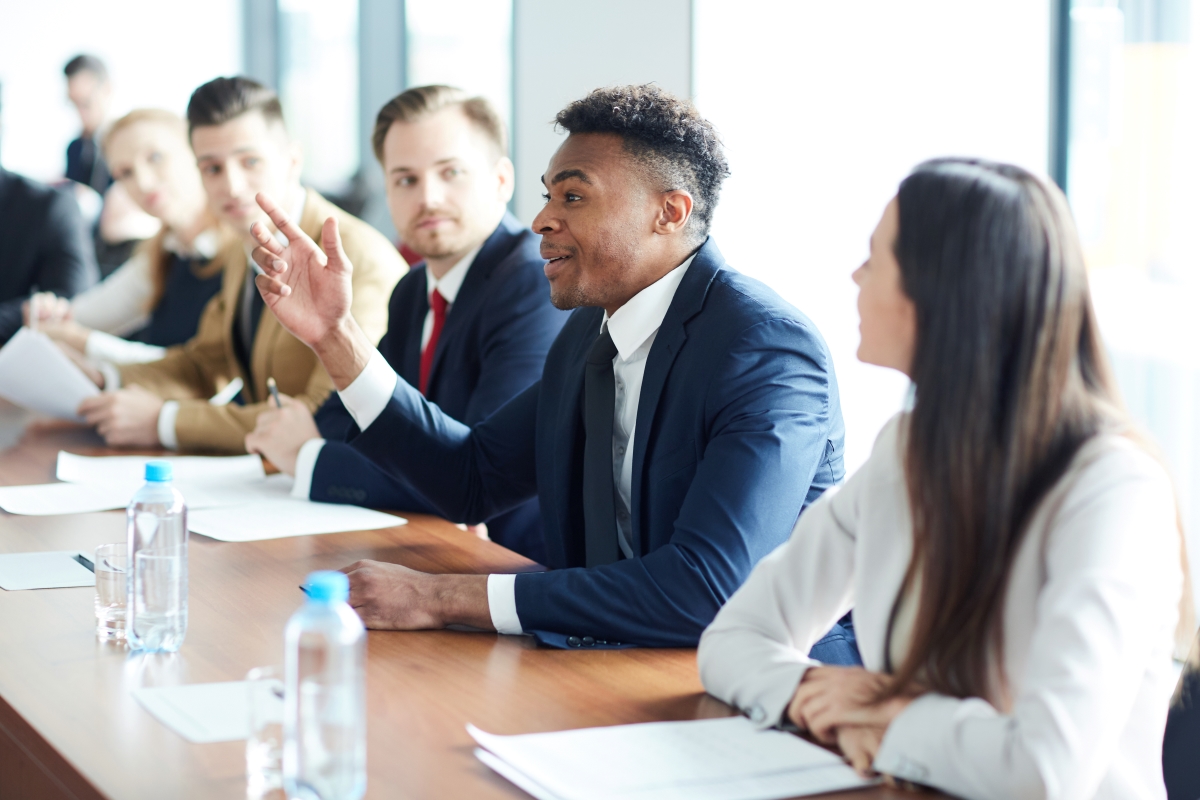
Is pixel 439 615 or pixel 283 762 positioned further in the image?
pixel 439 615

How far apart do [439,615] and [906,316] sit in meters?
0.67

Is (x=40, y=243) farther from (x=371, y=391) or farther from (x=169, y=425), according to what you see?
(x=371, y=391)

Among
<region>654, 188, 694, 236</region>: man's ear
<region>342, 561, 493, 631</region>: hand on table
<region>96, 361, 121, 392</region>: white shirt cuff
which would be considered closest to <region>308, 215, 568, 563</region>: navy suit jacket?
<region>654, 188, 694, 236</region>: man's ear

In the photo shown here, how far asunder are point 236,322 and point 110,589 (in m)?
1.90

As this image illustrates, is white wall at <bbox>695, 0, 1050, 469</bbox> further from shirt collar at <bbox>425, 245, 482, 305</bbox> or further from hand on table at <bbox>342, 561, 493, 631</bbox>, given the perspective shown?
hand on table at <bbox>342, 561, 493, 631</bbox>

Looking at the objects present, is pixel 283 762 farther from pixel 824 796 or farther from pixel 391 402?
pixel 391 402

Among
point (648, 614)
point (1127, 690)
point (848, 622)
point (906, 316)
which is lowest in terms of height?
point (848, 622)

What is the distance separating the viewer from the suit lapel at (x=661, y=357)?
1.69 m

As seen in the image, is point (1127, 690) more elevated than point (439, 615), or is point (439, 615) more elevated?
point (1127, 690)

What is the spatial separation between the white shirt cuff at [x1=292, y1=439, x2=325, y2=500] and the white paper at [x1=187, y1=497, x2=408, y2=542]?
0.02m

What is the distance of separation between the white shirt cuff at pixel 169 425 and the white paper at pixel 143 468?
0.13m

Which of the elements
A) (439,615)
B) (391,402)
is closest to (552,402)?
(391,402)

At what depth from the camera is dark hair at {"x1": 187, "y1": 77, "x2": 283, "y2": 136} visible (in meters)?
3.12

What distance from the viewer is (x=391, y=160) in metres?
2.77
